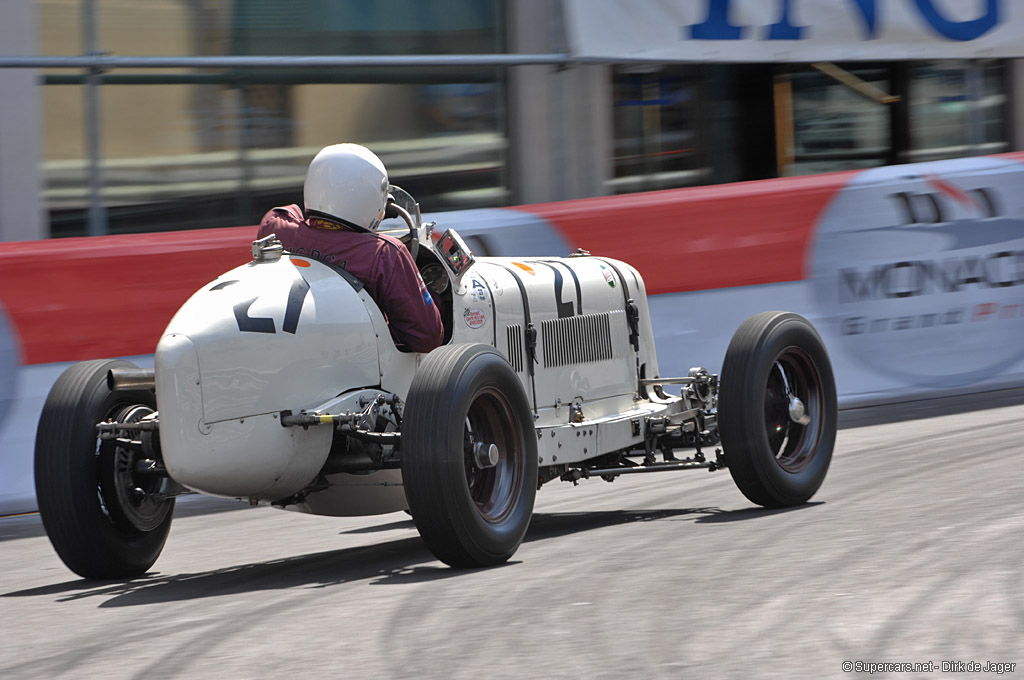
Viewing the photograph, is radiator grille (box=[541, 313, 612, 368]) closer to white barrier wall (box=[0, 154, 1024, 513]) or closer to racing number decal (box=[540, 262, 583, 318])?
racing number decal (box=[540, 262, 583, 318])

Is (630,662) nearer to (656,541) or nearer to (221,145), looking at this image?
(656,541)

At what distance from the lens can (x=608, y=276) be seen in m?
8.37

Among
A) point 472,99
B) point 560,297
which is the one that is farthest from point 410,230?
point 472,99

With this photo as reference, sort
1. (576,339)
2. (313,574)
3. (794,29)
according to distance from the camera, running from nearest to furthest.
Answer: (313,574), (576,339), (794,29)

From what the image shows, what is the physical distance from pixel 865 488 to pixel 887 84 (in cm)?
961

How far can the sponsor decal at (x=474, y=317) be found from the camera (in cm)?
728

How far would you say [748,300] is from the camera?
448 inches

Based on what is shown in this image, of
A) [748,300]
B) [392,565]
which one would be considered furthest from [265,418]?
[748,300]

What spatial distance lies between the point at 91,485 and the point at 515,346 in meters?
2.24

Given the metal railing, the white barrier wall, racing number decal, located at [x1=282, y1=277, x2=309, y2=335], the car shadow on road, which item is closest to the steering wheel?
racing number decal, located at [x1=282, y1=277, x2=309, y2=335]

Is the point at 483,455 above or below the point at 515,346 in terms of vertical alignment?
below

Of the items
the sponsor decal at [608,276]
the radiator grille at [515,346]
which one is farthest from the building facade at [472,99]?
the radiator grille at [515,346]

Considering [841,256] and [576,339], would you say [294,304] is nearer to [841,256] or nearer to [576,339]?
[576,339]

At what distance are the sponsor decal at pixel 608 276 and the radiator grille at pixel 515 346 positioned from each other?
0.92 meters
